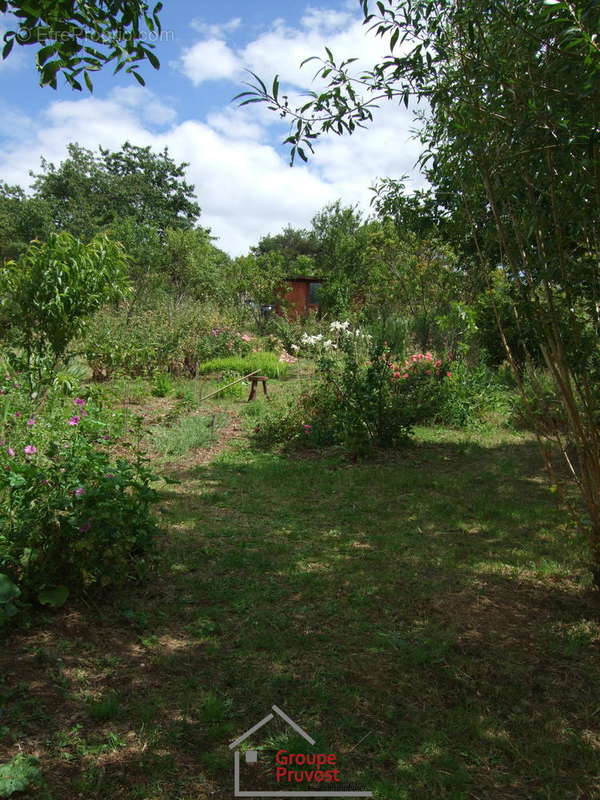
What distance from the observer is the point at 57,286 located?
4.50m

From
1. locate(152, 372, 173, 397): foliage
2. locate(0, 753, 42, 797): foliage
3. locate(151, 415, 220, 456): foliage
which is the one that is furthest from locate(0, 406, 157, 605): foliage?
locate(152, 372, 173, 397): foliage

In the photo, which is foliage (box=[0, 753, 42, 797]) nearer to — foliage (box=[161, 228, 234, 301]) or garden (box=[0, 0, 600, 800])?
garden (box=[0, 0, 600, 800])

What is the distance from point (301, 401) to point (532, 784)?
5.94 meters

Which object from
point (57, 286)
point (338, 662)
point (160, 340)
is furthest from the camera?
point (160, 340)

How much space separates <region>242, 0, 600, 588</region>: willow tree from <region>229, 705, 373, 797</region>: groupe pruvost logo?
1956 millimetres

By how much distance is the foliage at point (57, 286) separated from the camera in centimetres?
449

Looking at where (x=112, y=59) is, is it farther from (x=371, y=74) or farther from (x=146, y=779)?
(x=146, y=779)

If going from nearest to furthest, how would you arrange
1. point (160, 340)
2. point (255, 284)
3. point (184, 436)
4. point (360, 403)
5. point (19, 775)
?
point (19, 775) → point (360, 403) → point (184, 436) → point (160, 340) → point (255, 284)

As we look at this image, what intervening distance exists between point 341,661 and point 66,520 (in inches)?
62.0

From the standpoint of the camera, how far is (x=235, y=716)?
7.57 feet

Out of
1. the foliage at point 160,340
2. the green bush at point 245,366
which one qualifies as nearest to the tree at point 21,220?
the foliage at point 160,340

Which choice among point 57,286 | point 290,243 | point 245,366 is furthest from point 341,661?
point 290,243

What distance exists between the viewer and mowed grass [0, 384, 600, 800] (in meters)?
2.07

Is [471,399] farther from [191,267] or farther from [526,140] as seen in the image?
[191,267]
